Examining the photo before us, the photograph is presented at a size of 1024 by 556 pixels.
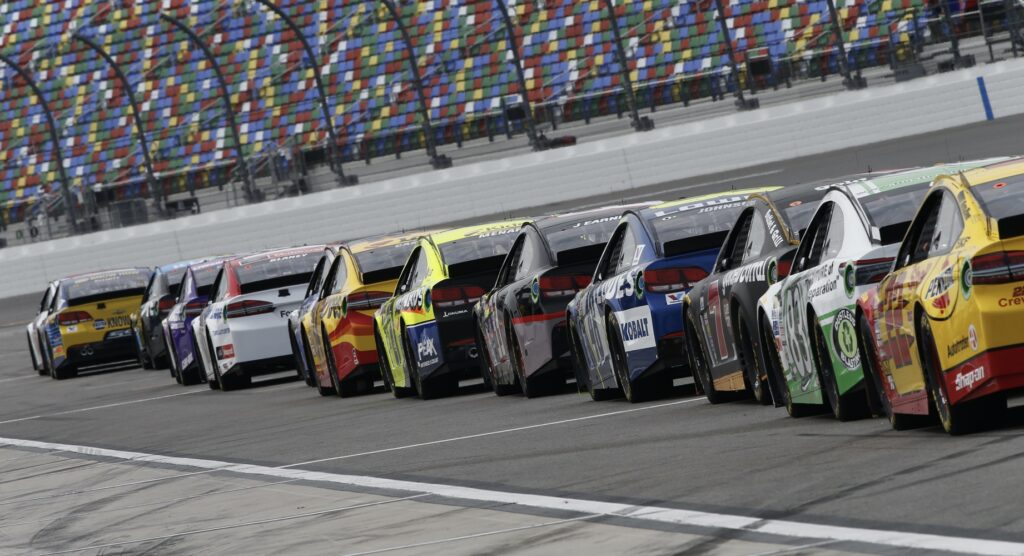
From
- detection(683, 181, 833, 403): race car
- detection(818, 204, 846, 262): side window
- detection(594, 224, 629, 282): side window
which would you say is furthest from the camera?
detection(594, 224, 629, 282): side window

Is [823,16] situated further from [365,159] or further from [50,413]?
[50,413]

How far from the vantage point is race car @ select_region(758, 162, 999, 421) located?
8.84 m

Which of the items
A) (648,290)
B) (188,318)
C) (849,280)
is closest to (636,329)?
(648,290)

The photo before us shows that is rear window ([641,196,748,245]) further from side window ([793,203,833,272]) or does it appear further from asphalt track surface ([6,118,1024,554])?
side window ([793,203,833,272])

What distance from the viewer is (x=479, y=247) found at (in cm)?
1541

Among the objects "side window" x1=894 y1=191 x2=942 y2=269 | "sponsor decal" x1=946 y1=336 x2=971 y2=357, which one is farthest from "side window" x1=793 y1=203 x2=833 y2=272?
Result: "sponsor decal" x1=946 y1=336 x2=971 y2=357

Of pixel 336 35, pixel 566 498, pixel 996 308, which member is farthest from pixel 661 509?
pixel 336 35

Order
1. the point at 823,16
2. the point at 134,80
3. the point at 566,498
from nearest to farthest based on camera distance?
the point at 566,498, the point at 823,16, the point at 134,80

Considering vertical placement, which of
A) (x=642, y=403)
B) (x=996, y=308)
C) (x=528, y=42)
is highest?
(x=528, y=42)

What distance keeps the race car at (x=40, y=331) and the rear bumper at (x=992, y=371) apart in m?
22.7

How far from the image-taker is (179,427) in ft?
53.0

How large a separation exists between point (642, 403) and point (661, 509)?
5.32 metres

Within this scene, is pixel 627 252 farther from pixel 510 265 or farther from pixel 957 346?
pixel 957 346

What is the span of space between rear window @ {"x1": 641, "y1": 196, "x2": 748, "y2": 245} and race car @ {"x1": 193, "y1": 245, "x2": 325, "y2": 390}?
26.3ft
